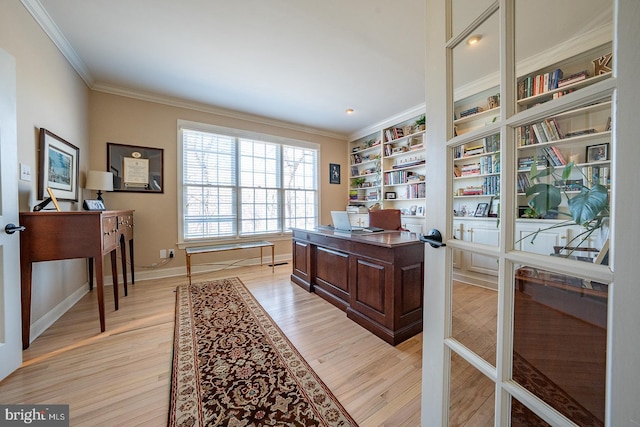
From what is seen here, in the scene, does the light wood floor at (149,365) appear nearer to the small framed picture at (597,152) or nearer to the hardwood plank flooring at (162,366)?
the hardwood plank flooring at (162,366)

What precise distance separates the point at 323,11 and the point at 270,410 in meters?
2.86

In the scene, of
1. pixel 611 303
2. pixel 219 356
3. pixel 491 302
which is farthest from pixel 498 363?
pixel 219 356

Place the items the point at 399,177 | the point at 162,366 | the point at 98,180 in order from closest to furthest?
→ the point at 162,366 < the point at 98,180 < the point at 399,177

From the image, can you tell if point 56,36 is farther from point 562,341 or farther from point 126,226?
point 562,341

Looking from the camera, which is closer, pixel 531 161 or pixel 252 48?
pixel 531 161

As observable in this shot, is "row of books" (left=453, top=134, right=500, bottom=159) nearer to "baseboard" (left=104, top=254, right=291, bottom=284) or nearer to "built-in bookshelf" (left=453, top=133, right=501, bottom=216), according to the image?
"built-in bookshelf" (left=453, top=133, right=501, bottom=216)

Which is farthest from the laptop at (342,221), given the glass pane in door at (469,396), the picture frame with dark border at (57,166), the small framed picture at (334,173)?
the picture frame with dark border at (57,166)

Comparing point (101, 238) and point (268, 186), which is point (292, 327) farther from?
point (268, 186)

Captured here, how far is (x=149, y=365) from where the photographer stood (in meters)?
1.57

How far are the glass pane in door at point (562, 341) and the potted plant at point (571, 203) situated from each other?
109mm

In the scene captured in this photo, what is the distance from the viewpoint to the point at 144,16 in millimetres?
1975

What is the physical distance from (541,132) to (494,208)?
22cm

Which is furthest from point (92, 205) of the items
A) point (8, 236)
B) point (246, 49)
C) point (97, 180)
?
point (246, 49)

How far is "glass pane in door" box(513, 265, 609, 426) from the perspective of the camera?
1.54 feet
